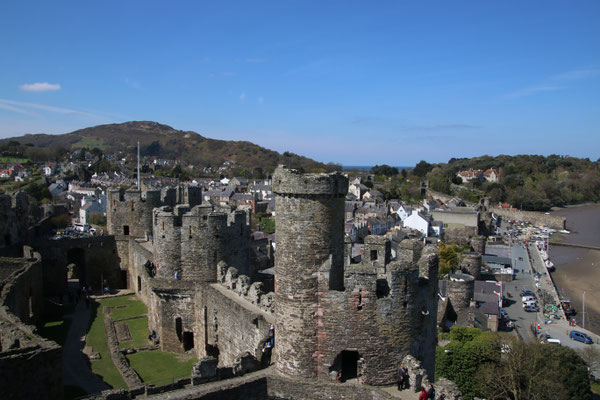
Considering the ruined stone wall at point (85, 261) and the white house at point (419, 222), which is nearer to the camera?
the ruined stone wall at point (85, 261)

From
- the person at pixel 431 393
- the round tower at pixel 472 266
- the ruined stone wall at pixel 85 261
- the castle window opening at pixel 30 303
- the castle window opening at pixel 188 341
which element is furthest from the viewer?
the round tower at pixel 472 266

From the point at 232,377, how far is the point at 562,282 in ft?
190

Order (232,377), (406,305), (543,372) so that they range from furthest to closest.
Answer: (543,372)
(232,377)
(406,305)

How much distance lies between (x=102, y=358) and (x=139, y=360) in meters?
1.73

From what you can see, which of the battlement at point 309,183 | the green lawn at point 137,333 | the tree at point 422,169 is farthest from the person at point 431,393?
the tree at point 422,169

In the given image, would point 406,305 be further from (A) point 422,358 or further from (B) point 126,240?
(B) point 126,240

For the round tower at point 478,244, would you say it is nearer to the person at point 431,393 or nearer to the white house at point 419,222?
the white house at point 419,222

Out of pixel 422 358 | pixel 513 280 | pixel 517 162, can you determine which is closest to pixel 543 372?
pixel 422 358

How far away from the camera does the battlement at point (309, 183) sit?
10.9 meters

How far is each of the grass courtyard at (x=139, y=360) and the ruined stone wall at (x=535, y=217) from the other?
92960 mm

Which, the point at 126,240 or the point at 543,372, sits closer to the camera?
the point at 543,372

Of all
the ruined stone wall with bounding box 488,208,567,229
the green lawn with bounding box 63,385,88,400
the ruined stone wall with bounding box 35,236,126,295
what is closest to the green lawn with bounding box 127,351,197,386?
the green lawn with bounding box 63,385,88,400

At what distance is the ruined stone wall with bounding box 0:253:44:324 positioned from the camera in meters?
18.7

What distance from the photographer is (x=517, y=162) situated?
18400 cm
